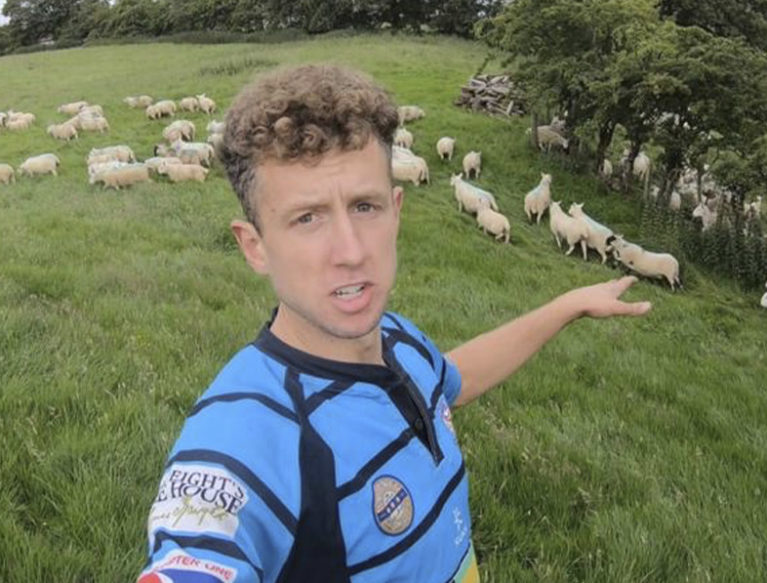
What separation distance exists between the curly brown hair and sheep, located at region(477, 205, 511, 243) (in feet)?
41.9

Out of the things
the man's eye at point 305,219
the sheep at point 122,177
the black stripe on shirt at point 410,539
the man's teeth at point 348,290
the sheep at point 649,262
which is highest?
the man's eye at point 305,219

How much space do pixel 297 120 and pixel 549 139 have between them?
69.4 feet

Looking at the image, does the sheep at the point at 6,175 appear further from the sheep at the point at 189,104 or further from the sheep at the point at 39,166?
the sheep at the point at 189,104

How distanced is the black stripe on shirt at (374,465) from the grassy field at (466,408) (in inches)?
64.7

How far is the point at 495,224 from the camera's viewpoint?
48.1 feet

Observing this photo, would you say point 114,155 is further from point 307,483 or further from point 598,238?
point 307,483

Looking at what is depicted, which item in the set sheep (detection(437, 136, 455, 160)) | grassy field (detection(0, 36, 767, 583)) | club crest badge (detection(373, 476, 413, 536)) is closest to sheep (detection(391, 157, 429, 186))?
sheep (detection(437, 136, 455, 160))

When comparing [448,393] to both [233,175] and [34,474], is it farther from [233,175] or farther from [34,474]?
[34,474]

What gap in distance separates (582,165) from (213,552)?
2063cm

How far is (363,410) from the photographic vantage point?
1876mm

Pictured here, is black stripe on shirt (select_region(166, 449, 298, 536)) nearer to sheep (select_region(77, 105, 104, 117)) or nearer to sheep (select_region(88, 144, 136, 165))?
sheep (select_region(88, 144, 136, 165))

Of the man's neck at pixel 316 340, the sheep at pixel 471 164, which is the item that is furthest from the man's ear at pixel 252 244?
the sheep at pixel 471 164

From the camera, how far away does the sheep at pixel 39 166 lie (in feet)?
60.1

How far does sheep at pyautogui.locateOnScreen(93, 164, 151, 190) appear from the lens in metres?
16.5
